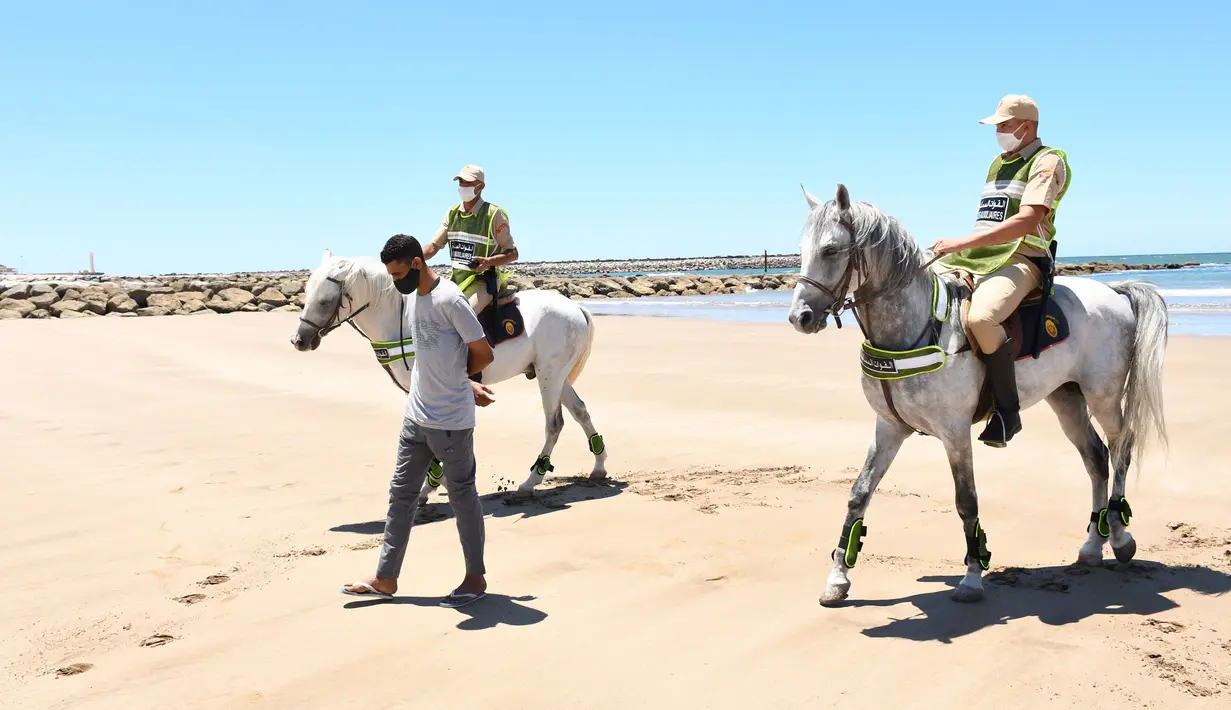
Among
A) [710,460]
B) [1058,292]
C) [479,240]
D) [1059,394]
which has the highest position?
[479,240]

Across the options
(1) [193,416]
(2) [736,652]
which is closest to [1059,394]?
(2) [736,652]

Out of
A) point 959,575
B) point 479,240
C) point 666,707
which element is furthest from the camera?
point 479,240

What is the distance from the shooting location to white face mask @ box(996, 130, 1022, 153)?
5.17 meters

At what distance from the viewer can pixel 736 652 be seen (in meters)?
4.44

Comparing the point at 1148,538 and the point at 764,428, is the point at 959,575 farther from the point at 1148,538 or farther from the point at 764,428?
the point at 764,428

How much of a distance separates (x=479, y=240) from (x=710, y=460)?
3342 mm

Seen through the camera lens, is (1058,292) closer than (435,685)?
No

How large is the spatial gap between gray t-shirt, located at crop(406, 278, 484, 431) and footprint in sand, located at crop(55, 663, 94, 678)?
201 cm

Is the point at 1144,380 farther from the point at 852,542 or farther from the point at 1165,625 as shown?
the point at 852,542

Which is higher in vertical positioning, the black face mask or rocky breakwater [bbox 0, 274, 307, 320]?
the black face mask

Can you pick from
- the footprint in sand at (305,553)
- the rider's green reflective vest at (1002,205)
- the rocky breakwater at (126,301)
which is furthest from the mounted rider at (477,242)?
the rocky breakwater at (126,301)

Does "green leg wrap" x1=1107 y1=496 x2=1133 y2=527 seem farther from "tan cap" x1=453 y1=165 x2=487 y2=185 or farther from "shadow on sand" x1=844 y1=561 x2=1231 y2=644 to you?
"tan cap" x1=453 y1=165 x2=487 y2=185

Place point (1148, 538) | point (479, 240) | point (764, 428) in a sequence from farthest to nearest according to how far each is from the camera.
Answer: point (764, 428), point (479, 240), point (1148, 538)

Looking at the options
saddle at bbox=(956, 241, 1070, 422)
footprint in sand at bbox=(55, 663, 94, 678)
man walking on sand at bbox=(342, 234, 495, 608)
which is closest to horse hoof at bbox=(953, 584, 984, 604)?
saddle at bbox=(956, 241, 1070, 422)
